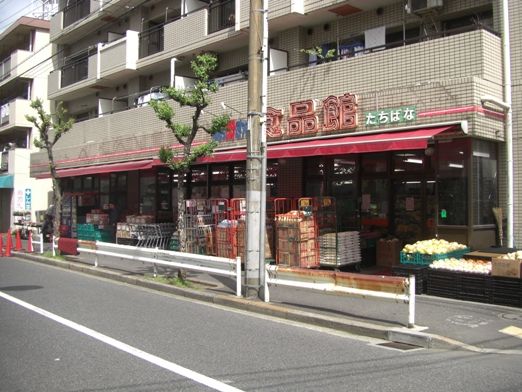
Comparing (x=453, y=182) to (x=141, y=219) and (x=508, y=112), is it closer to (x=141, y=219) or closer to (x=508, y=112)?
(x=508, y=112)

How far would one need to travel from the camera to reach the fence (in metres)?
7.72

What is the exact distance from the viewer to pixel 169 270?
1418 cm

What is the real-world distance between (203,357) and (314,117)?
8.40 metres

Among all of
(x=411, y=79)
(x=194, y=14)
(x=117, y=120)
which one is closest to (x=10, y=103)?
(x=117, y=120)

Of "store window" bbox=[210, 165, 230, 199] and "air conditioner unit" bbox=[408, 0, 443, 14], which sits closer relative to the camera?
"air conditioner unit" bbox=[408, 0, 443, 14]

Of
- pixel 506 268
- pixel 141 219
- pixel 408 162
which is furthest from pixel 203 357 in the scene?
pixel 141 219

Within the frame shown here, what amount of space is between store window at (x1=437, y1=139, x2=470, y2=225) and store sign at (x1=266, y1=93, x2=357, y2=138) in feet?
7.37

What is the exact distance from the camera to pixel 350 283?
8.51 m

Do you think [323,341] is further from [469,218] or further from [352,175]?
[352,175]

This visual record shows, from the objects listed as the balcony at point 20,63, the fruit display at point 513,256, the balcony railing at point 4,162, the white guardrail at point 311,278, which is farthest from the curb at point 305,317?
the balcony at point 20,63

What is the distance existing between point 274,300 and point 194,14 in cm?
1301

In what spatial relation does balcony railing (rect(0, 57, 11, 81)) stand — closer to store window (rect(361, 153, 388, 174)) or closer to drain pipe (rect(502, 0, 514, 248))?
store window (rect(361, 153, 388, 174))

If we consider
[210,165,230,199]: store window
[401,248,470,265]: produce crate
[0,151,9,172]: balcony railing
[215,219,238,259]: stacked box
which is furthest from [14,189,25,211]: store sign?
[401,248,470,265]: produce crate

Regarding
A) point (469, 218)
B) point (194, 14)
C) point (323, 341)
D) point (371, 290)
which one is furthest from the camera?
point (194, 14)
